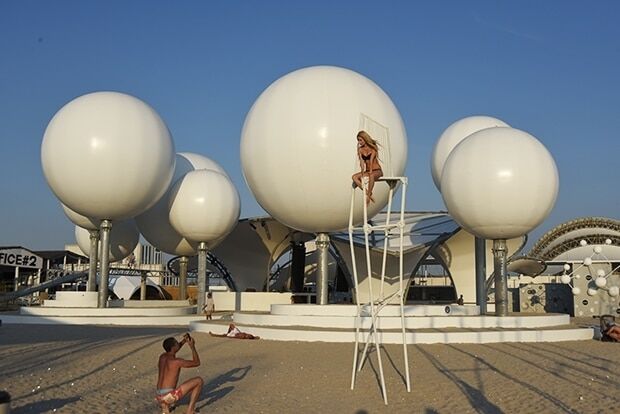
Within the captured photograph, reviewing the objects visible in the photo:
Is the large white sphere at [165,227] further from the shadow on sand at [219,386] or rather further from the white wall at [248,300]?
the shadow on sand at [219,386]

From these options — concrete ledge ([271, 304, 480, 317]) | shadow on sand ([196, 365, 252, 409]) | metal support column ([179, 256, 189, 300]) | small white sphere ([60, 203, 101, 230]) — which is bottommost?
shadow on sand ([196, 365, 252, 409])

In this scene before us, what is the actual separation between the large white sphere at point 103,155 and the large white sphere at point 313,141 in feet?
19.3

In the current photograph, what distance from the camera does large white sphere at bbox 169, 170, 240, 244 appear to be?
1104 inches

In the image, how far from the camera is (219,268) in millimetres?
46000

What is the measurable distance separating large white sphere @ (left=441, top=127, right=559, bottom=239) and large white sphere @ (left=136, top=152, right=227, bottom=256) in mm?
14446

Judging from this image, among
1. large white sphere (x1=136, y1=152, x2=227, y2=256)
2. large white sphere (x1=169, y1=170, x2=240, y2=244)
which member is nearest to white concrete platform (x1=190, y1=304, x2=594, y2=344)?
large white sphere (x1=169, y1=170, x2=240, y2=244)

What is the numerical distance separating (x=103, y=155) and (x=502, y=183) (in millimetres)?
13560

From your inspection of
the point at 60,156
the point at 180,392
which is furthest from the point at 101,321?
the point at 180,392

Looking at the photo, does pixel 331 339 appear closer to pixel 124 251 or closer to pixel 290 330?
pixel 290 330

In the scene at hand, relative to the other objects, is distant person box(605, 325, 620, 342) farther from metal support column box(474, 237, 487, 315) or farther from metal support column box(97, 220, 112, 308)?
metal support column box(97, 220, 112, 308)

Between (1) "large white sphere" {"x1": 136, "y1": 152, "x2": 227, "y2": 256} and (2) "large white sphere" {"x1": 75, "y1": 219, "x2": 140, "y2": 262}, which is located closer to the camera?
(1) "large white sphere" {"x1": 136, "y1": 152, "x2": 227, "y2": 256}

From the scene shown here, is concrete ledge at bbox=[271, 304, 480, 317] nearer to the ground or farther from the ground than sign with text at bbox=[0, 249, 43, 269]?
nearer to the ground

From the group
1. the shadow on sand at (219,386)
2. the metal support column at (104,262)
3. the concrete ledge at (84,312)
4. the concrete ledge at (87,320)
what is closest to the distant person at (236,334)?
the shadow on sand at (219,386)

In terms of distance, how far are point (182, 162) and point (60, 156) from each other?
9.86 meters
